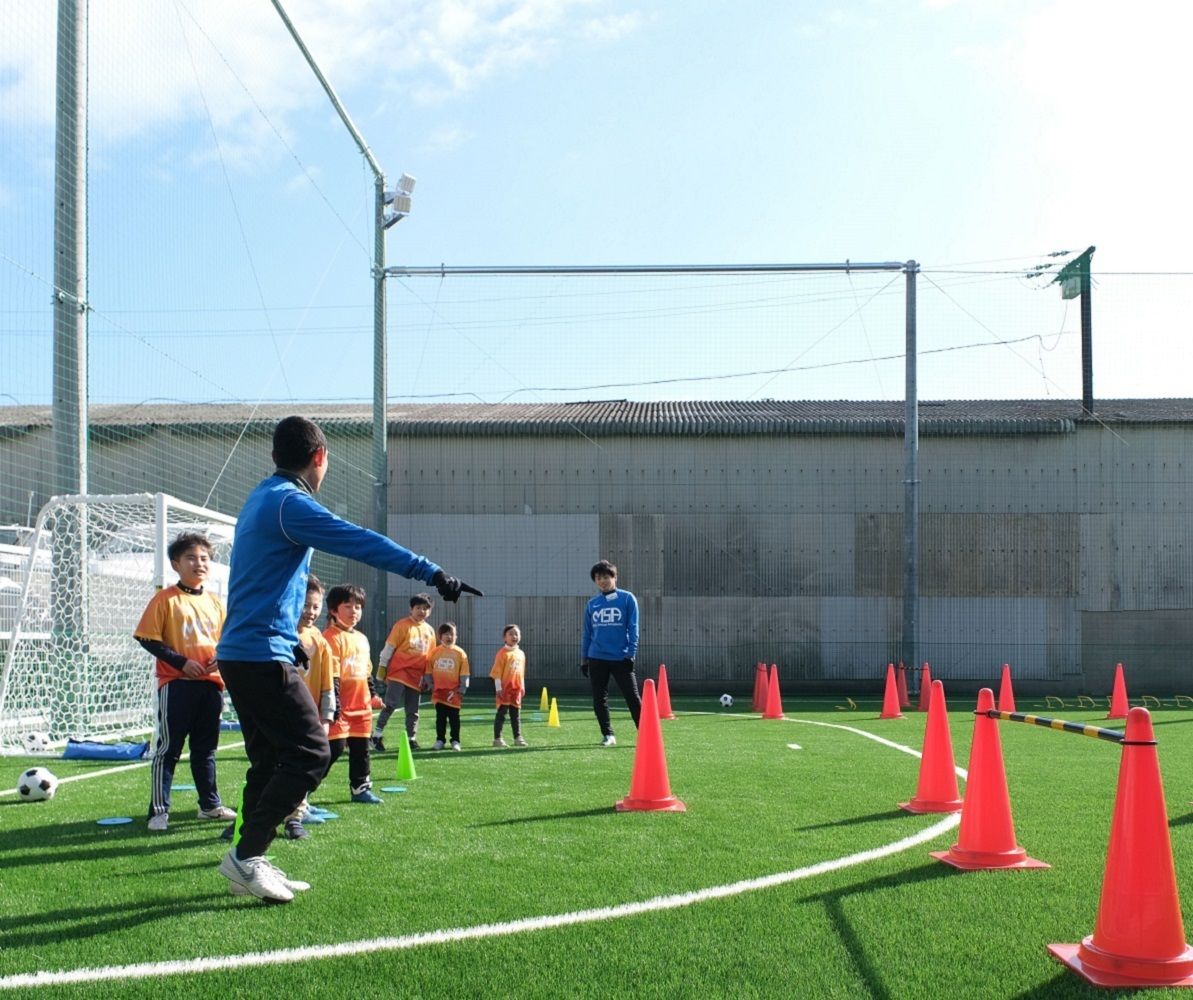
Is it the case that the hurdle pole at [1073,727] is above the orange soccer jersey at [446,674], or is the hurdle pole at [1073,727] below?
above

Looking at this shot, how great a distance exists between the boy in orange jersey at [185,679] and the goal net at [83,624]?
391 cm

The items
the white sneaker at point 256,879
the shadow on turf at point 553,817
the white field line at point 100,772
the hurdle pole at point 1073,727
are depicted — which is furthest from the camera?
the white field line at point 100,772

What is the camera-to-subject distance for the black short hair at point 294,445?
17.2ft

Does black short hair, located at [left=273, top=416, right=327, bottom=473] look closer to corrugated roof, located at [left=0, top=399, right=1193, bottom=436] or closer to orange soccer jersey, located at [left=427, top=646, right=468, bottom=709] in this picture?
Result: orange soccer jersey, located at [left=427, top=646, right=468, bottom=709]

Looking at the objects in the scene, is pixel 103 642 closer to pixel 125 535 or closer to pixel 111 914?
pixel 125 535

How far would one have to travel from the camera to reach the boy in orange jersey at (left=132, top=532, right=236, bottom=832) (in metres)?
7.15

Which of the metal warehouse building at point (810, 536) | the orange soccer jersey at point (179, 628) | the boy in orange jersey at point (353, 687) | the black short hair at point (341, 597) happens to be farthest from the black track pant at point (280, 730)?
the metal warehouse building at point (810, 536)

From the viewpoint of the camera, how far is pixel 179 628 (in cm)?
745

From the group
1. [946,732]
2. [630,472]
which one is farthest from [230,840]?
[630,472]

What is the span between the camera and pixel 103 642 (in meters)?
13.9

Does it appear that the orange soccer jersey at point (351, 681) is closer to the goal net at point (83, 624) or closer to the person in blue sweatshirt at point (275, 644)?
the person in blue sweatshirt at point (275, 644)

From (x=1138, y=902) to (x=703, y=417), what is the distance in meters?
23.9

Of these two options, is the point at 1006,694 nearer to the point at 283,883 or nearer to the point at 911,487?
the point at 911,487

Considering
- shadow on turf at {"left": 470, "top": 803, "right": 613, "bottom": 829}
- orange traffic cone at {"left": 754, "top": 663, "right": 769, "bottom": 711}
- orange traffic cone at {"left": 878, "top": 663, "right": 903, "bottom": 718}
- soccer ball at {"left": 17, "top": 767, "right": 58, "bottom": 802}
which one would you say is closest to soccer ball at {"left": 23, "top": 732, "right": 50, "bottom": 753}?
soccer ball at {"left": 17, "top": 767, "right": 58, "bottom": 802}
